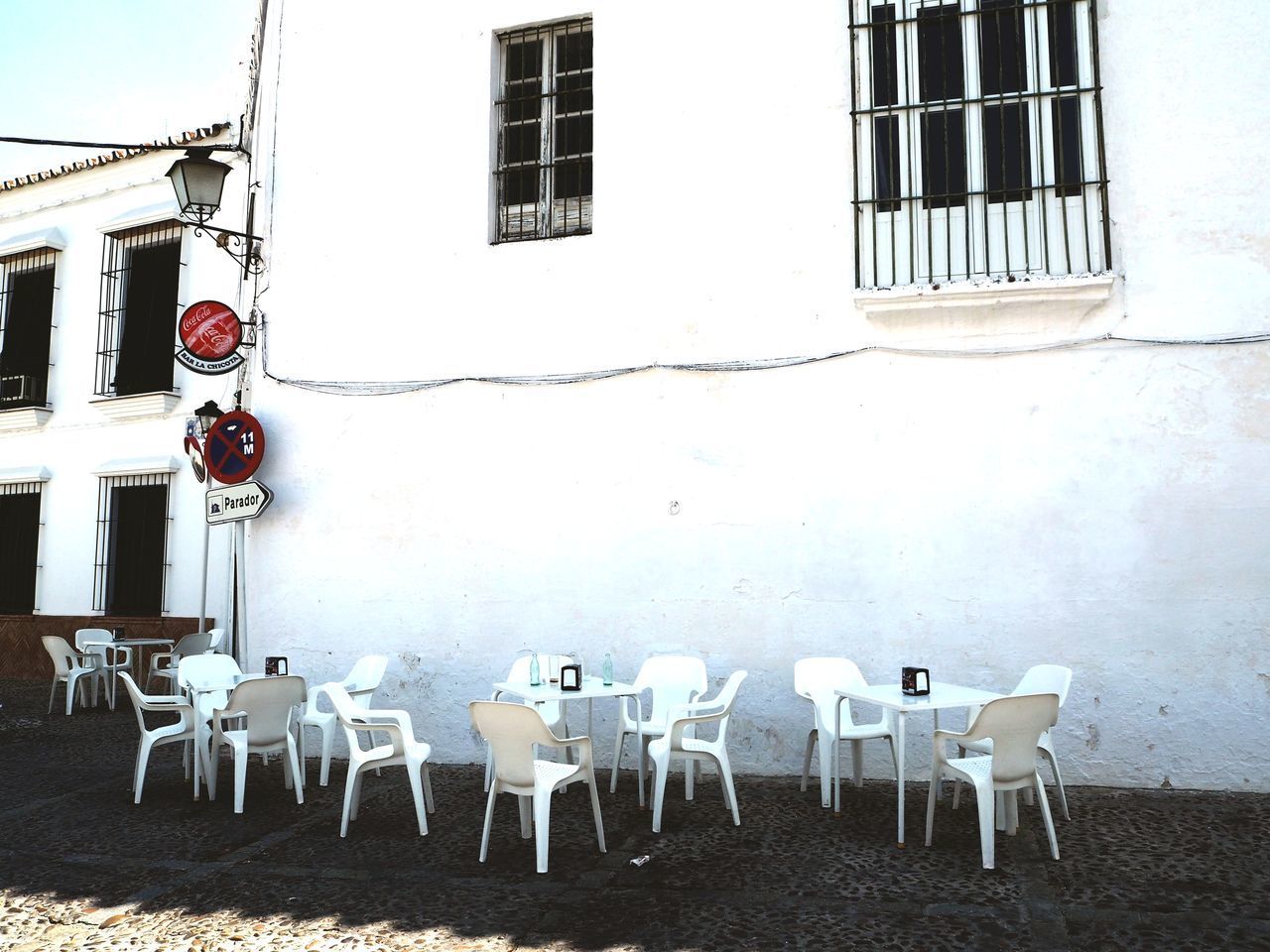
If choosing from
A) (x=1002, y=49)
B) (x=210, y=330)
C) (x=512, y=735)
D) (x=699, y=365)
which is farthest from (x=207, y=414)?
(x=1002, y=49)

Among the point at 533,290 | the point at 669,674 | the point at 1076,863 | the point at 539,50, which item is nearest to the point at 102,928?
the point at 669,674

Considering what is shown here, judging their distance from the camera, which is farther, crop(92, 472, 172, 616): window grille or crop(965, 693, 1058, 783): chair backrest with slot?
crop(92, 472, 172, 616): window grille

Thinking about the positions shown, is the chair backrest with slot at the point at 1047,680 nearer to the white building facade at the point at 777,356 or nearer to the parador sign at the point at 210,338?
the white building facade at the point at 777,356

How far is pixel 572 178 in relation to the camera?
778 centimetres

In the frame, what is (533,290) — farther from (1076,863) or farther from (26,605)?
(26,605)

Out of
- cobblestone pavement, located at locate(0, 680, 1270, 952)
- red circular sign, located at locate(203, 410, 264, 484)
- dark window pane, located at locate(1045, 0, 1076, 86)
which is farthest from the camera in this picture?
red circular sign, located at locate(203, 410, 264, 484)

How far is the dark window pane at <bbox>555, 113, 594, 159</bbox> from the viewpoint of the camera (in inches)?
307

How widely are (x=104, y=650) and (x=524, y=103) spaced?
7.22 m

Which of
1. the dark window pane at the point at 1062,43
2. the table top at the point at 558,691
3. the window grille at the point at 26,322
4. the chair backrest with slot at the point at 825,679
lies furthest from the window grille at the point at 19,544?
the dark window pane at the point at 1062,43

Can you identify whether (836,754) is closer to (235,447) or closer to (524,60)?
(235,447)

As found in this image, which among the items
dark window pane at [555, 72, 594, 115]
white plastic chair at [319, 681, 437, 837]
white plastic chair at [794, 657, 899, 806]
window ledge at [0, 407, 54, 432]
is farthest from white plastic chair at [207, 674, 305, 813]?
window ledge at [0, 407, 54, 432]

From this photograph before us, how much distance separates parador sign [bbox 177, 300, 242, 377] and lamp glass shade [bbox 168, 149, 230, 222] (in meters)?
0.83

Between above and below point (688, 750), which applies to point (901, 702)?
above

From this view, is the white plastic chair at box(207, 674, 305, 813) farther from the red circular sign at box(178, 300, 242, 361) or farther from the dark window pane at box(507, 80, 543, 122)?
the dark window pane at box(507, 80, 543, 122)
